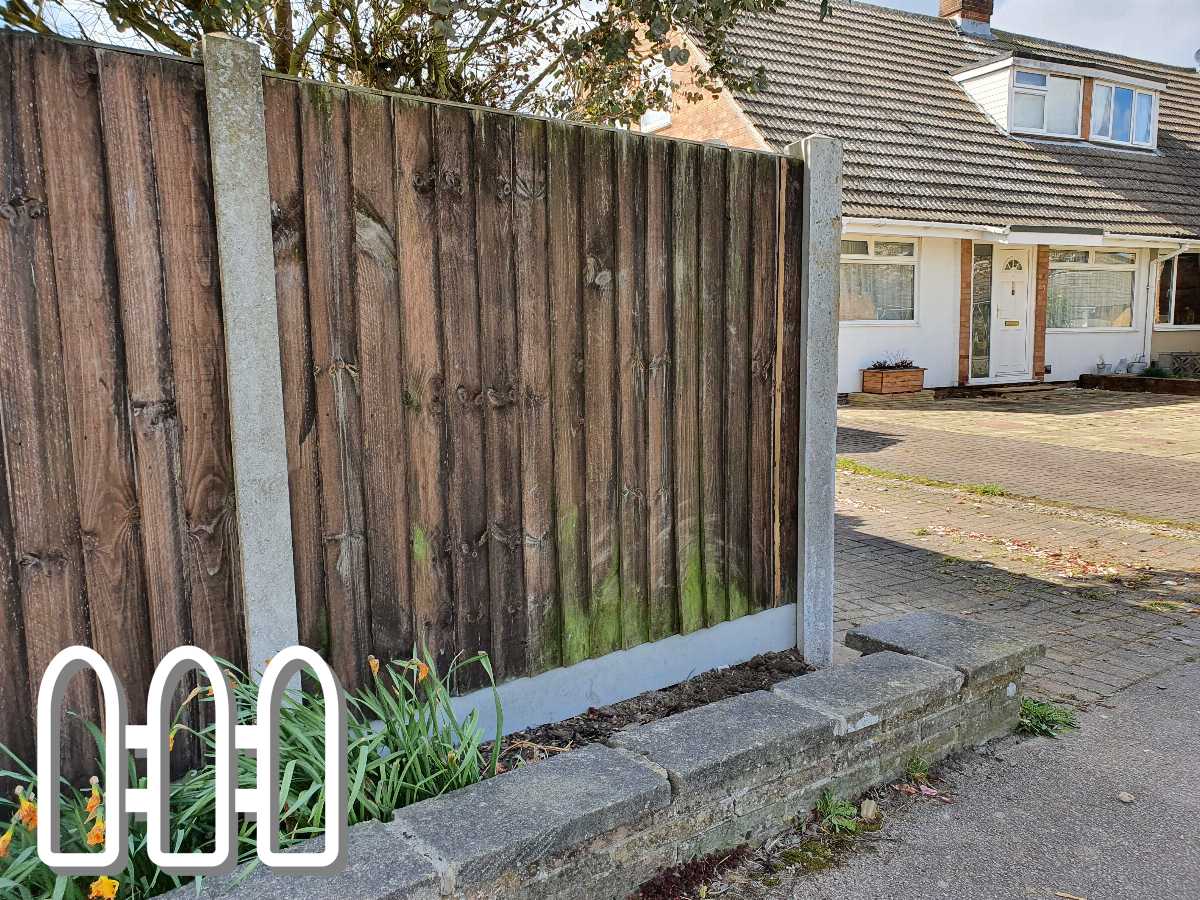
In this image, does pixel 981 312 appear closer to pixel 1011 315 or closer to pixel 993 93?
pixel 1011 315

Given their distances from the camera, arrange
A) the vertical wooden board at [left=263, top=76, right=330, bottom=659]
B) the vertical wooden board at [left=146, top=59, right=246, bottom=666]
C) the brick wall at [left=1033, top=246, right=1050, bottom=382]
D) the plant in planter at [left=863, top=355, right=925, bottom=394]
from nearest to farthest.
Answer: the vertical wooden board at [left=146, top=59, right=246, bottom=666], the vertical wooden board at [left=263, top=76, right=330, bottom=659], the plant in planter at [left=863, top=355, right=925, bottom=394], the brick wall at [left=1033, top=246, right=1050, bottom=382]

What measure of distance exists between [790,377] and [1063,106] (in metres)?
18.5

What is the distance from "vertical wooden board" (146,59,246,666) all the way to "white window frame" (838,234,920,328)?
14.0 meters

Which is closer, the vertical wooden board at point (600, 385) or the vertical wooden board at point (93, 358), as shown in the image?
the vertical wooden board at point (93, 358)

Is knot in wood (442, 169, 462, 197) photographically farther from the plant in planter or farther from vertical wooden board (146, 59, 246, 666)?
the plant in planter

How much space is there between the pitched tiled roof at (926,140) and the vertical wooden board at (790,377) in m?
11.4

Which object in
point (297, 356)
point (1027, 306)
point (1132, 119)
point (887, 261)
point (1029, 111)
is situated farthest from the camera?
point (1132, 119)

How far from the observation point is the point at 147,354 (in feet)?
8.02

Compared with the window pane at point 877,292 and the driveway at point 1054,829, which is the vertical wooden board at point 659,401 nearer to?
the driveway at point 1054,829

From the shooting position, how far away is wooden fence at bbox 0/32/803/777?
7.66 feet

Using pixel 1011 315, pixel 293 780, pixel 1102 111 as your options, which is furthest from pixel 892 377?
pixel 293 780

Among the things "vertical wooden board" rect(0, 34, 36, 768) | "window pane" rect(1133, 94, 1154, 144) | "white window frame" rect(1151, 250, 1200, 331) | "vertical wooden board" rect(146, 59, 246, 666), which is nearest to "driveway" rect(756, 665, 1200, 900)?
"vertical wooden board" rect(146, 59, 246, 666)

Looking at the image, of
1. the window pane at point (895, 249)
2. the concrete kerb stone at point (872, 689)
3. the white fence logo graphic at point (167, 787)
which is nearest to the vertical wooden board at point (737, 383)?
the concrete kerb stone at point (872, 689)

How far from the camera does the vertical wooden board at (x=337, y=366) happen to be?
268 centimetres
